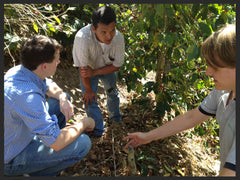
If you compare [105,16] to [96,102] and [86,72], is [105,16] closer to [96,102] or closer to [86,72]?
[86,72]

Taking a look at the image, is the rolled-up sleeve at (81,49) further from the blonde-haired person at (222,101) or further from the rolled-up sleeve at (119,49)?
the blonde-haired person at (222,101)

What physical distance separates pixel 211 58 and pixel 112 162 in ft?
4.22

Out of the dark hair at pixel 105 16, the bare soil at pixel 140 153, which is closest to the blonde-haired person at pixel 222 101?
the bare soil at pixel 140 153

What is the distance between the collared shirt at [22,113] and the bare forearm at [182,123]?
668 mm

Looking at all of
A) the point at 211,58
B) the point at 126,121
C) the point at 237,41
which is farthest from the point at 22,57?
the point at 126,121

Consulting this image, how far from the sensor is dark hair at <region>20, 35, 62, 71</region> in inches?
57.4

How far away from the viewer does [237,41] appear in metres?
1.12

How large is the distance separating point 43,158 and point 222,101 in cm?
117

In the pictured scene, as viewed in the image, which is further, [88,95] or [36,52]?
[88,95]

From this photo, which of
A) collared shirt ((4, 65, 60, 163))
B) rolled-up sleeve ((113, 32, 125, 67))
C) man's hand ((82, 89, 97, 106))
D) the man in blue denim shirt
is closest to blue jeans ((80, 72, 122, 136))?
man's hand ((82, 89, 97, 106))

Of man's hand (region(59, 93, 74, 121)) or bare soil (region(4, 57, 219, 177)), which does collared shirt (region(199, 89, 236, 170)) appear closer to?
bare soil (region(4, 57, 219, 177))

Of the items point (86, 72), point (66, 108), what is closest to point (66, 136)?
point (66, 108)

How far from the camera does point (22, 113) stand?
129cm

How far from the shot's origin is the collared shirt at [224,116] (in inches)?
49.9
